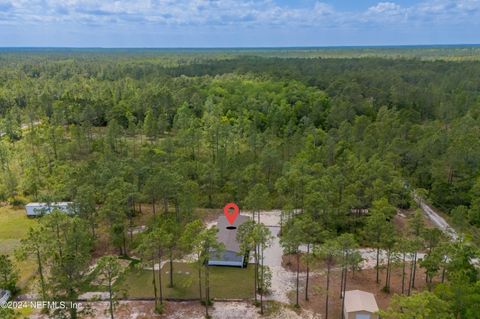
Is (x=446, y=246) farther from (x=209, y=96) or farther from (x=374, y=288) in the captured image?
(x=209, y=96)

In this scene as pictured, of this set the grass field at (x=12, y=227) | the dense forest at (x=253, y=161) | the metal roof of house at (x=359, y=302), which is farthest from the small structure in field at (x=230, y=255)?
the grass field at (x=12, y=227)

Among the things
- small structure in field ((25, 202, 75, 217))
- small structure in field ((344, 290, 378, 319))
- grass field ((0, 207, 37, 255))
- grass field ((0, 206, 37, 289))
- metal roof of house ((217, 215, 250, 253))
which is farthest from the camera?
grass field ((0, 207, 37, 255))

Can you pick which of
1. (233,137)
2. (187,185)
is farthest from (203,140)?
(187,185)

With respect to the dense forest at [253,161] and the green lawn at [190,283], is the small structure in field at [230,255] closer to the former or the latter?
the green lawn at [190,283]

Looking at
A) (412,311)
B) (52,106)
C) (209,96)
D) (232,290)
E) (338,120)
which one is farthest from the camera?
(209,96)

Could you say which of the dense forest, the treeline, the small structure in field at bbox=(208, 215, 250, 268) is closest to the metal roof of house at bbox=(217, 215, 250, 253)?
the small structure in field at bbox=(208, 215, 250, 268)

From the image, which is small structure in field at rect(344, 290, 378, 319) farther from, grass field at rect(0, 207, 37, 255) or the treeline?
grass field at rect(0, 207, 37, 255)
